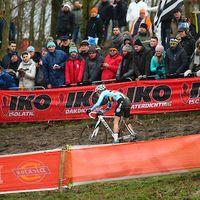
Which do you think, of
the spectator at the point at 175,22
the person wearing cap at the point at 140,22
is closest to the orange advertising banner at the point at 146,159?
the spectator at the point at 175,22

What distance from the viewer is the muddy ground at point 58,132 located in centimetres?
1037

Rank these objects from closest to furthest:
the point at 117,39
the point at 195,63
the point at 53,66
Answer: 1. the point at 195,63
2. the point at 53,66
3. the point at 117,39

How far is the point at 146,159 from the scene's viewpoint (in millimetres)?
6605

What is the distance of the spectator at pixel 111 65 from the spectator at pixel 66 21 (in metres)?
4.74

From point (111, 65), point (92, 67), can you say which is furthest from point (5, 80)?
point (111, 65)

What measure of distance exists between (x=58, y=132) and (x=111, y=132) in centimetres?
305

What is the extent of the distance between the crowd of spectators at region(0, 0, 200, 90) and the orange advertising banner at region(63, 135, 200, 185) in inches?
206

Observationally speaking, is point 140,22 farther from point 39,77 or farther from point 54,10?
point 54,10

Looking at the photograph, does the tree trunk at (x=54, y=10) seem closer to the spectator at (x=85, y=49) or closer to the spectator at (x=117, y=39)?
the spectator at (x=117, y=39)

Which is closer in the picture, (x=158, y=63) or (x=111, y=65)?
(x=158, y=63)

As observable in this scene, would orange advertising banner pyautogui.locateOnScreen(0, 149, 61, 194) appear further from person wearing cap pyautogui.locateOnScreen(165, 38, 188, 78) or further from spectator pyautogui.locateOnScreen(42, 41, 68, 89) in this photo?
spectator pyautogui.locateOnScreen(42, 41, 68, 89)

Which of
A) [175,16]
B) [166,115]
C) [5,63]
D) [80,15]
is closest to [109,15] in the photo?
[80,15]

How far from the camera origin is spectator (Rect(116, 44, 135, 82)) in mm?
11954

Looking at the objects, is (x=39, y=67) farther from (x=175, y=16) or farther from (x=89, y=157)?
(x=89, y=157)
